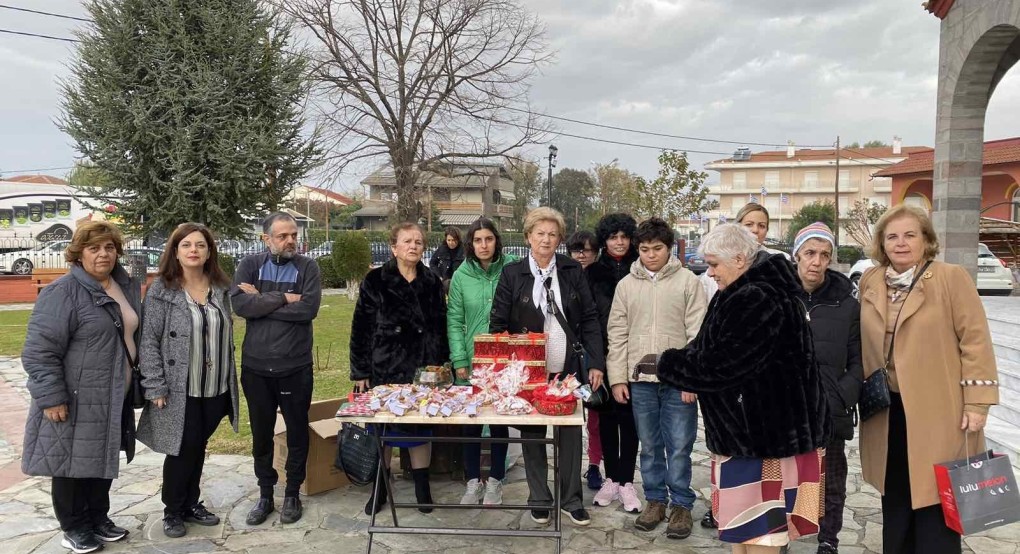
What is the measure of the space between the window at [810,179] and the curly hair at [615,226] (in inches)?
2902

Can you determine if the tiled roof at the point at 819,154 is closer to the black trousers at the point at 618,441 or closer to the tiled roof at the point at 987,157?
the tiled roof at the point at 987,157

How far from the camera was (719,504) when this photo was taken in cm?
265

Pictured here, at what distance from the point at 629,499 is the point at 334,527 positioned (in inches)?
74.8

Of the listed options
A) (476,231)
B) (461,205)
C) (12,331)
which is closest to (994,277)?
(476,231)

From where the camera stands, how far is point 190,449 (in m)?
3.69

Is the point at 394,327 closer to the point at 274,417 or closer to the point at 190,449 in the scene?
the point at 274,417

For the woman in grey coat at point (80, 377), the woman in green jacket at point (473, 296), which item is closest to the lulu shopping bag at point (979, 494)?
the woman in green jacket at point (473, 296)

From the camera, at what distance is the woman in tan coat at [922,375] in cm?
267

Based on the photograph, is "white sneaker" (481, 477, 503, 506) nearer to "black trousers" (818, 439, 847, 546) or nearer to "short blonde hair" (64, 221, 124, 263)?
"black trousers" (818, 439, 847, 546)

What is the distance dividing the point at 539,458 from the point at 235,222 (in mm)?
10603

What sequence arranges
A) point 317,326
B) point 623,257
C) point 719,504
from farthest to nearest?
1. point 317,326
2. point 623,257
3. point 719,504

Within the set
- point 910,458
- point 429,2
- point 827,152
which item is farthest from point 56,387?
point 827,152

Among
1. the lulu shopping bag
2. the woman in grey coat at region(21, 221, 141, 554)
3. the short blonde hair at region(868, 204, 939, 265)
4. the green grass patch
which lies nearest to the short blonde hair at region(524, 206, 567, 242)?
the short blonde hair at region(868, 204, 939, 265)

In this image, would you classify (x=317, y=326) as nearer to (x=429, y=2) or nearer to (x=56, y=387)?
(x=56, y=387)
